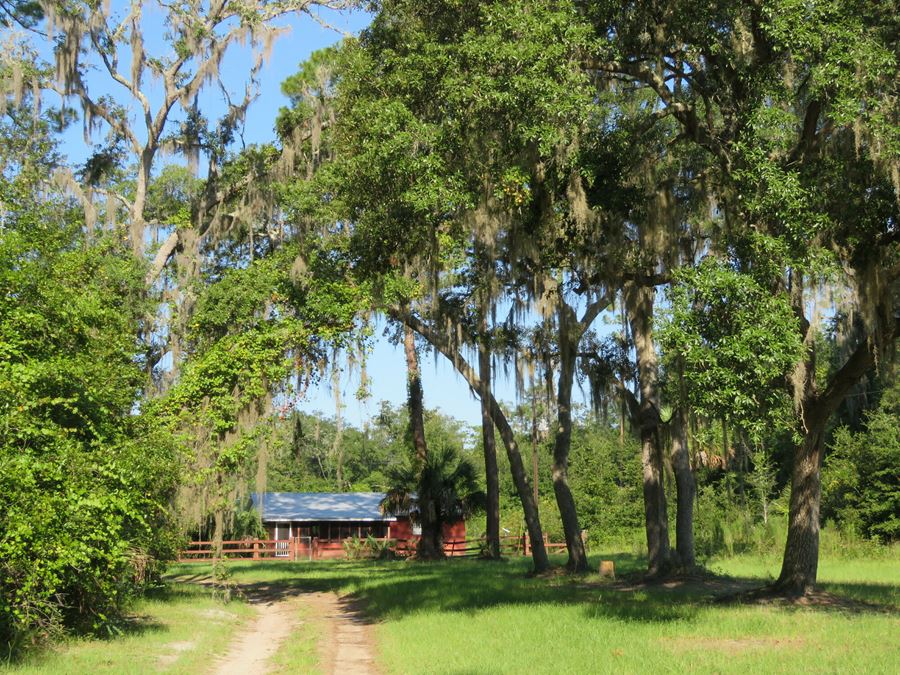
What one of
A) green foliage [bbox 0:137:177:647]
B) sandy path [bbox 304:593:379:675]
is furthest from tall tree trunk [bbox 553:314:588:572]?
green foliage [bbox 0:137:177:647]

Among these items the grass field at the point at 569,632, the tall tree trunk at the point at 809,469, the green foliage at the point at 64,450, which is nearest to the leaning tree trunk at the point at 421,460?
the grass field at the point at 569,632

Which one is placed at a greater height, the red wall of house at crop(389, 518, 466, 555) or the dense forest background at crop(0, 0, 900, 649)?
the dense forest background at crop(0, 0, 900, 649)

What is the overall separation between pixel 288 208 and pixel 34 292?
9338 millimetres

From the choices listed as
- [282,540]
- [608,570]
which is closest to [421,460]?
[608,570]

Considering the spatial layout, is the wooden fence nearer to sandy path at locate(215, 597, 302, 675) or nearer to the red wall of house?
the red wall of house

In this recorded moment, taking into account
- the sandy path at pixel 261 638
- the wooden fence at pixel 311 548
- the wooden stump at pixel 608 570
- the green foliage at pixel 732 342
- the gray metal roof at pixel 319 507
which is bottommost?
the wooden fence at pixel 311 548

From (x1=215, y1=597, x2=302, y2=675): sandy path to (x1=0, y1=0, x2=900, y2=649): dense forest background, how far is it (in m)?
1.78

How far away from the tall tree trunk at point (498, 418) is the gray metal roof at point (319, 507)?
1879 centimetres

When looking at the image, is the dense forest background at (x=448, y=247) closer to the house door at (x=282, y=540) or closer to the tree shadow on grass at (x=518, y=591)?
the tree shadow on grass at (x=518, y=591)

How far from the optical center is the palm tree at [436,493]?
32.4 m

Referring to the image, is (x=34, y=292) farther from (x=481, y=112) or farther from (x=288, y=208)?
(x=288, y=208)

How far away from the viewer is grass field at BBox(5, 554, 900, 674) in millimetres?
9047

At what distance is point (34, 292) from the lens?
1120 centimetres

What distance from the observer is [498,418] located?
22438 mm
